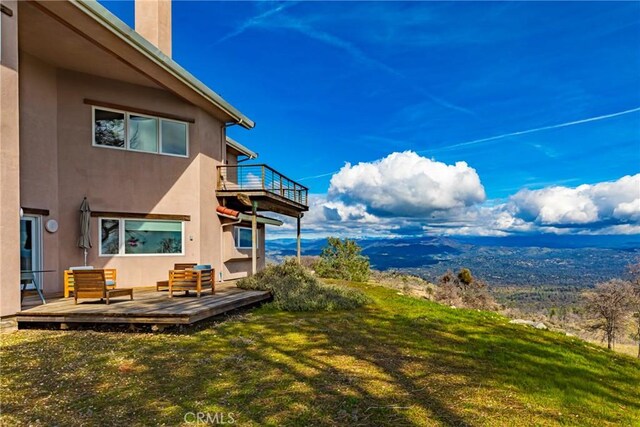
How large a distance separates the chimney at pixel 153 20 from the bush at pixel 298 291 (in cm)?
1010

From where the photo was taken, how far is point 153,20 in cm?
1412

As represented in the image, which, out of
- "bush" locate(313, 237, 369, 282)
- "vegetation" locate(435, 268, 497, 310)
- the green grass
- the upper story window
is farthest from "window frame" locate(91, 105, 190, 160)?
"vegetation" locate(435, 268, 497, 310)

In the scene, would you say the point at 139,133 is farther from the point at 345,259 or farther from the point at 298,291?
the point at 345,259

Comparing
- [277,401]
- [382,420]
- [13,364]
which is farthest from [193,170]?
[382,420]

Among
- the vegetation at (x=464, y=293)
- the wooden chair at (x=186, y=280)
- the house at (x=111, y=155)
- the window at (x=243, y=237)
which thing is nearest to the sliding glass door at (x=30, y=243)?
the house at (x=111, y=155)

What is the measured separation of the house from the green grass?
3508 mm

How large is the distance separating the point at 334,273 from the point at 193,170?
1167cm

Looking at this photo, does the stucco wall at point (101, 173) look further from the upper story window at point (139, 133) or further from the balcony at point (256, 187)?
the balcony at point (256, 187)

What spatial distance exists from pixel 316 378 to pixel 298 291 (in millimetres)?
6409

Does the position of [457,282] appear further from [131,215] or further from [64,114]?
[64,114]

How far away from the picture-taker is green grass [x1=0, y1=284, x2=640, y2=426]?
13.0ft

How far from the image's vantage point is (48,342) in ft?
21.7

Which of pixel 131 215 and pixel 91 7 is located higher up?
pixel 91 7

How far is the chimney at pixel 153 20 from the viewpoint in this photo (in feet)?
46.2
